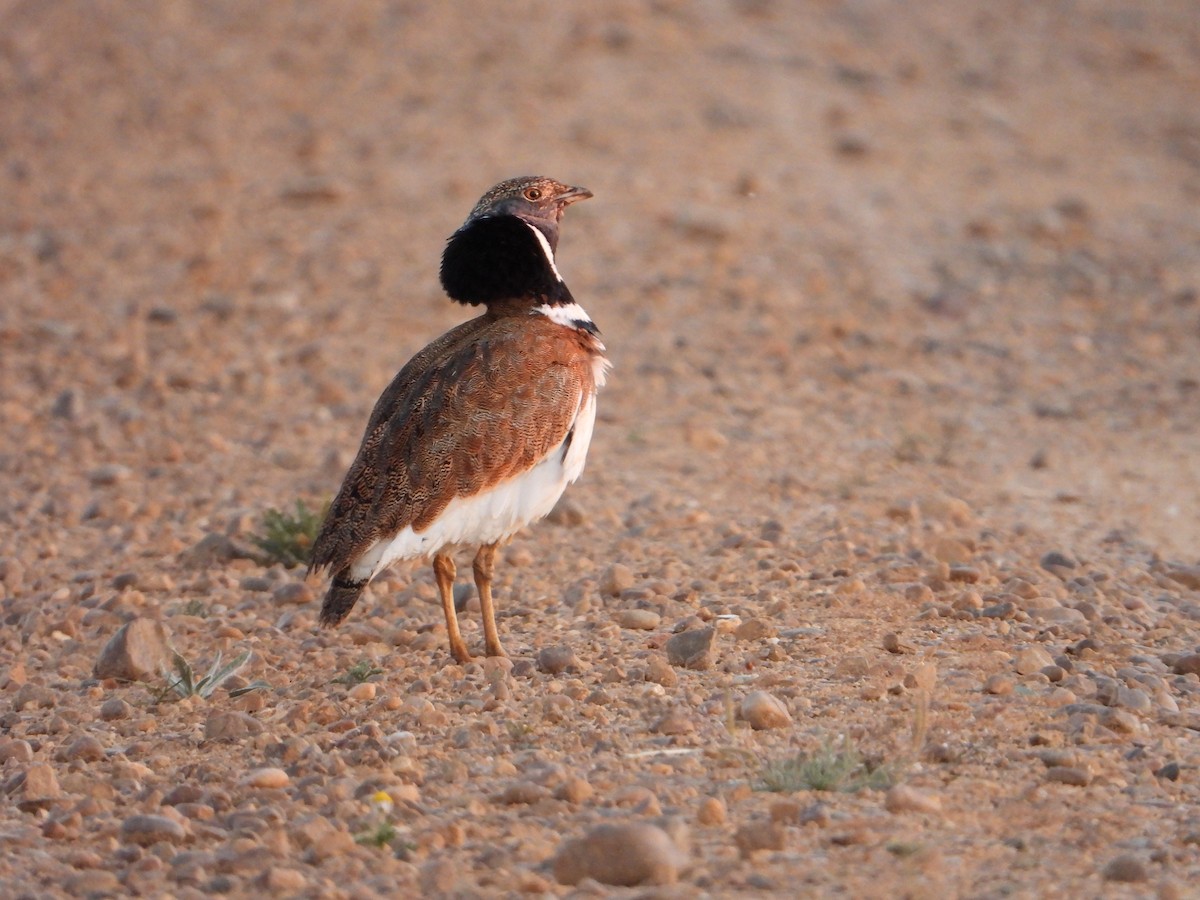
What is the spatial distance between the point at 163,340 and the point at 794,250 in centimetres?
468

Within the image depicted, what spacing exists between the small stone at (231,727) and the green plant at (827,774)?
178cm

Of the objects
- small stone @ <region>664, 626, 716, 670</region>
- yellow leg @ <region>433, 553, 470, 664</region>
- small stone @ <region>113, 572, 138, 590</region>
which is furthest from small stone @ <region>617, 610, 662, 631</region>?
small stone @ <region>113, 572, 138, 590</region>

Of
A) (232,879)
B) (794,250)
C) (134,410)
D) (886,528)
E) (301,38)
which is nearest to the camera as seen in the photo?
(232,879)

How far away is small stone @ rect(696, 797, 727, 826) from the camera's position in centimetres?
448

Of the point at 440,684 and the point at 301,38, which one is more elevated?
the point at 301,38

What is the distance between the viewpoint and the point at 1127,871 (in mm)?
4164

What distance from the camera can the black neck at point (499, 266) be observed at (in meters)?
6.38

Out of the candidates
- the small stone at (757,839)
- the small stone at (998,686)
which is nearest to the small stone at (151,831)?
the small stone at (757,839)

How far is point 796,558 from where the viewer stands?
Result: 6910mm

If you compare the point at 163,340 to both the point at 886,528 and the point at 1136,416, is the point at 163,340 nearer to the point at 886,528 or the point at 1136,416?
the point at 886,528

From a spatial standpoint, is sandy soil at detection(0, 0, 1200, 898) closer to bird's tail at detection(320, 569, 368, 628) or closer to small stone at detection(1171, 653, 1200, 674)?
small stone at detection(1171, 653, 1200, 674)

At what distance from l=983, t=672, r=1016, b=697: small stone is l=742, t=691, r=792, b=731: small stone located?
738mm

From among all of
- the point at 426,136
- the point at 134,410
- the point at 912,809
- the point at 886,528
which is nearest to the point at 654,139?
the point at 426,136

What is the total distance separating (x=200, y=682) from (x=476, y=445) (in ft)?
4.35
